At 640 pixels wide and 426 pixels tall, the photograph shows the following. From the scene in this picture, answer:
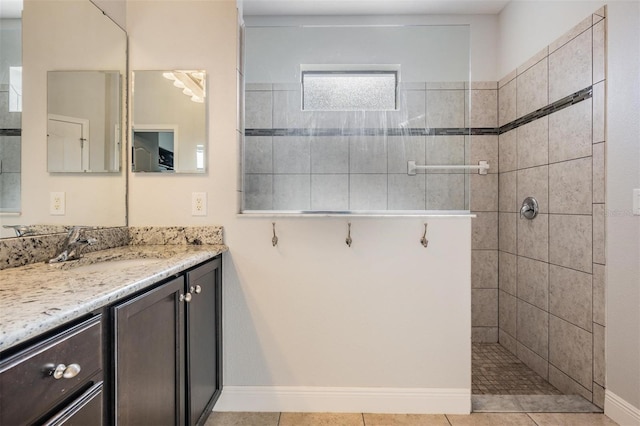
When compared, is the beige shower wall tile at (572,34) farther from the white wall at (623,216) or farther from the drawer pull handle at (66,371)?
the drawer pull handle at (66,371)

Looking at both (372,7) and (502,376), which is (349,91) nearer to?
(372,7)

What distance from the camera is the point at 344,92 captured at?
2.12 metres

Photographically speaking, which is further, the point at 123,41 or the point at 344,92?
the point at 344,92

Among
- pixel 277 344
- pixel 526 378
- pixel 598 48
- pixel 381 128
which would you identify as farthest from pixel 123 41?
pixel 526 378

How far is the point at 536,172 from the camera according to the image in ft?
7.66

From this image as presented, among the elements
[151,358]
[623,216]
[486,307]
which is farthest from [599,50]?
[151,358]

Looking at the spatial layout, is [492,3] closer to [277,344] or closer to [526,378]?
[526,378]

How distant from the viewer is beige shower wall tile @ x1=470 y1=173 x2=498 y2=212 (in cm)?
282

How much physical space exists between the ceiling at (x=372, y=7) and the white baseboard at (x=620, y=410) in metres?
2.72

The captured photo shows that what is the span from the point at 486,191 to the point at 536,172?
20.1 inches

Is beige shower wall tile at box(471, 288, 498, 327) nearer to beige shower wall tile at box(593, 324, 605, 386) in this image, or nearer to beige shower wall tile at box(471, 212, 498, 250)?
beige shower wall tile at box(471, 212, 498, 250)

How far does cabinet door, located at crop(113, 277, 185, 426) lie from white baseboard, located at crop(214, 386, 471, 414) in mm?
586

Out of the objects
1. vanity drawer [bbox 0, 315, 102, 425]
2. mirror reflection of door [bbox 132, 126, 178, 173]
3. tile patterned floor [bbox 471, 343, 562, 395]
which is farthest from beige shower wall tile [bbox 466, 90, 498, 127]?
vanity drawer [bbox 0, 315, 102, 425]

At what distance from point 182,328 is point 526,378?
2192 millimetres
